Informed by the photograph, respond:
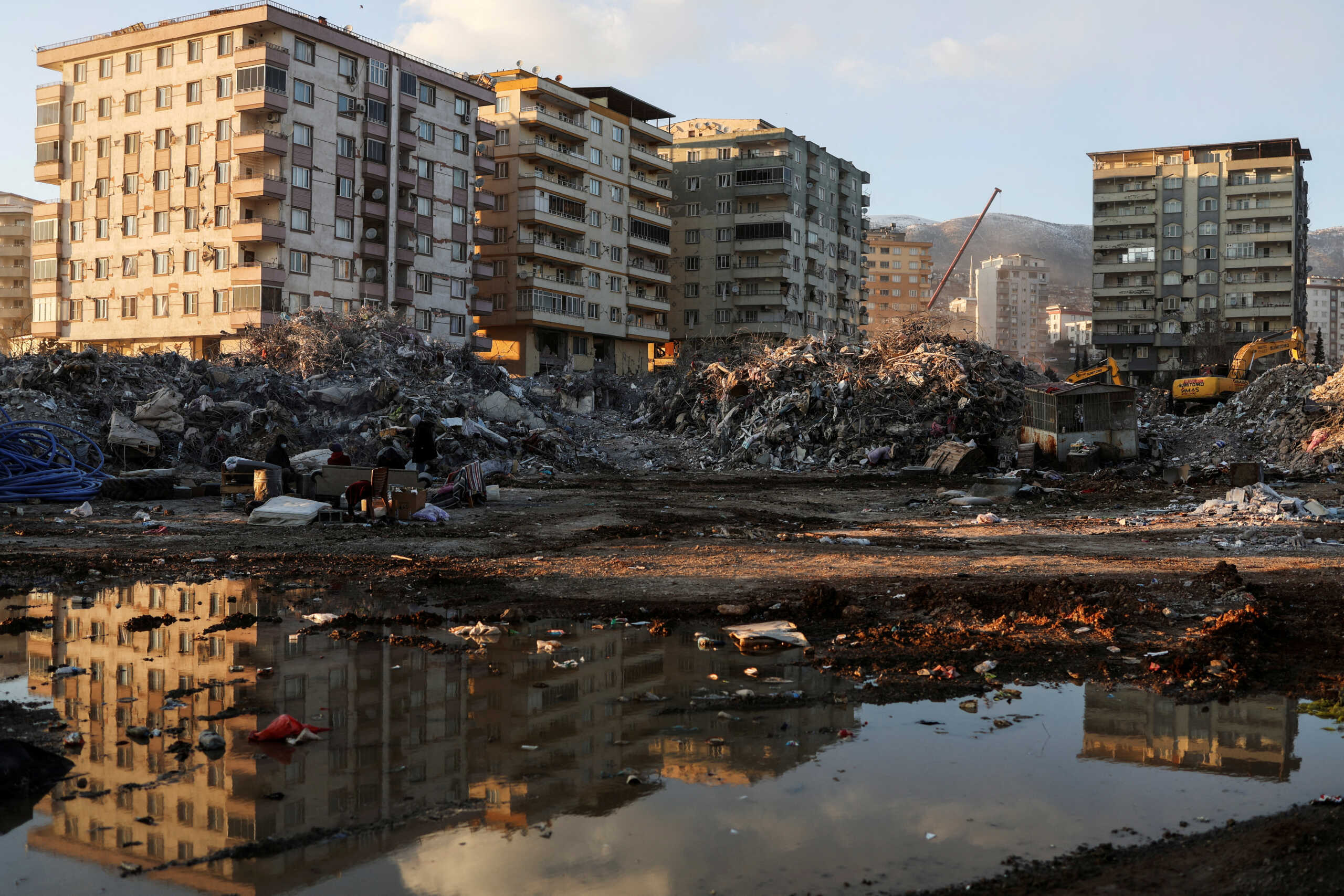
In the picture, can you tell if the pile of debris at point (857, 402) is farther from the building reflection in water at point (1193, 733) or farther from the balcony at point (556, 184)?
the balcony at point (556, 184)

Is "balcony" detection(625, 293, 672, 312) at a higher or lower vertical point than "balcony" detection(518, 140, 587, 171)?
lower

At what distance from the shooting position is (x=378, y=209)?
171 feet

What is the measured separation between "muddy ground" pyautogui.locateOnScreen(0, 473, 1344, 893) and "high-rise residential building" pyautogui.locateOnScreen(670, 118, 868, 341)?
6096cm

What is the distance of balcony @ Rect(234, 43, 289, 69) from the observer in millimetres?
46562

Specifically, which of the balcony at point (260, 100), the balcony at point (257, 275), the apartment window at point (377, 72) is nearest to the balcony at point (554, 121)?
the apartment window at point (377, 72)

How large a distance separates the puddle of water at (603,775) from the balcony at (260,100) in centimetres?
4482

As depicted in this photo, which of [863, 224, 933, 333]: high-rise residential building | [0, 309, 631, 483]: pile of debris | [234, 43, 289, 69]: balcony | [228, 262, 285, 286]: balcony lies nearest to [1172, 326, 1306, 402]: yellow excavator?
[0, 309, 631, 483]: pile of debris

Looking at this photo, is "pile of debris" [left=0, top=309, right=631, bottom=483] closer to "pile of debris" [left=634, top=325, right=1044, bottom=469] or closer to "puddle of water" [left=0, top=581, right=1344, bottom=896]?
"pile of debris" [left=634, top=325, right=1044, bottom=469]

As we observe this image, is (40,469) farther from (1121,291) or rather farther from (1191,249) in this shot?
(1191,249)

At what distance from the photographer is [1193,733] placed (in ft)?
17.6

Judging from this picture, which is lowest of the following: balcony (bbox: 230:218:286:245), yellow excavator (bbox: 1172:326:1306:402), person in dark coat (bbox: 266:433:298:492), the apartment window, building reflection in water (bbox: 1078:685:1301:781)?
building reflection in water (bbox: 1078:685:1301:781)

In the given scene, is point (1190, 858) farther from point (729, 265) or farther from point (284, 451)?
point (729, 265)

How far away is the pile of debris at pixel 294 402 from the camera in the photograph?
2236 centimetres

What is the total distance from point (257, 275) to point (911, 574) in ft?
140
